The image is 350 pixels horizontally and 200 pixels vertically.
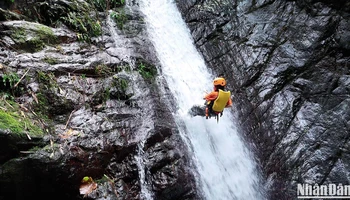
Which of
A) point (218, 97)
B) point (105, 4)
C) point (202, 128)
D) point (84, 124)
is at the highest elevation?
point (105, 4)

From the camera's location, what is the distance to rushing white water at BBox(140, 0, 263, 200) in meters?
6.31

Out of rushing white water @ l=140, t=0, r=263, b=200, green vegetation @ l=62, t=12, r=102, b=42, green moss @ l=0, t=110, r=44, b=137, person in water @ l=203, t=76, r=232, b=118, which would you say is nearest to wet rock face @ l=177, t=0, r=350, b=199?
rushing white water @ l=140, t=0, r=263, b=200

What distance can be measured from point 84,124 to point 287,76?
228 inches

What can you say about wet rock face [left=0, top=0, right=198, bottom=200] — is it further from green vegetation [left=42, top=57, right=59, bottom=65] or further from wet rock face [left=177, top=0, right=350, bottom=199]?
wet rock face [left=177, top=0, right=350, bottom=199]

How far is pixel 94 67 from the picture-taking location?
6.62 metres

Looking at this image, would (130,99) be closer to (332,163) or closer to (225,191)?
(225,191)

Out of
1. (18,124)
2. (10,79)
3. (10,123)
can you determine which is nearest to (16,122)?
(18,124)

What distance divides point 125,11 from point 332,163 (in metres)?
7.64

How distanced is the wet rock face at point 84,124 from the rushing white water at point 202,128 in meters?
0.57

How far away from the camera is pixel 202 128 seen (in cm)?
696

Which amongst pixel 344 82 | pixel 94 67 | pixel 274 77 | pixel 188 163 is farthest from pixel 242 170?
pixel 94 67

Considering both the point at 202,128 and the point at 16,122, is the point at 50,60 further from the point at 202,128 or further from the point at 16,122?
the point at 202,128

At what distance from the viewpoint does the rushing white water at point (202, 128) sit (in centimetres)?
631

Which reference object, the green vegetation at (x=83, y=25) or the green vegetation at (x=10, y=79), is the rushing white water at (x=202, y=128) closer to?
the green vegetation at (x=83, y=25)
